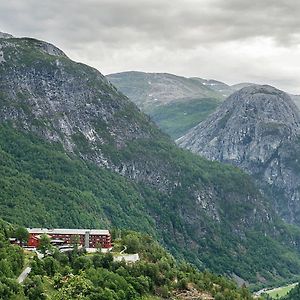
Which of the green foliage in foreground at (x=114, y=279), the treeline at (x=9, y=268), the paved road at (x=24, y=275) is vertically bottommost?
the green foliage in foreground at (x=114, y=279)

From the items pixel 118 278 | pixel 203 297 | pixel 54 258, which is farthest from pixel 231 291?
pixel 54 258

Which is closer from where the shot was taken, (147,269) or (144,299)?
(144,299)

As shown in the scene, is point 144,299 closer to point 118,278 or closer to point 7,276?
point 118,278

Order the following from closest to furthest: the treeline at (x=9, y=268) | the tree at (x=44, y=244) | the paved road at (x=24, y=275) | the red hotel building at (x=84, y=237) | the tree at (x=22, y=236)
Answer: the treeline at (x=9, y=268)
the paved road at (x=24, y=275)
the tree at (x=44, y=244)
the tree at (x=22, y=236)
the red hotel building at (x=84, y=237)

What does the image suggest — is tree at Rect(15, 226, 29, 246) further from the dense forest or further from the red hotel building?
the red hotel building

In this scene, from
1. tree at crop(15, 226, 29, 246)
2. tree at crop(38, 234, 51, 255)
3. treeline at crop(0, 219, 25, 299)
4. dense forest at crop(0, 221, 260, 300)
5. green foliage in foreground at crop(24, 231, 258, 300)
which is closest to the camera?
treeline at crop(0, 219, 25, 299)

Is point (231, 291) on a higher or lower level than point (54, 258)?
lower

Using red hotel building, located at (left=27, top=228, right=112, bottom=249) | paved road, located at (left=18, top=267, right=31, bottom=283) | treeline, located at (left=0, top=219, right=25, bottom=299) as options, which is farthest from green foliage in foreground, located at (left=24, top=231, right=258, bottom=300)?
red hotel building, located at (left=27, top=228, right=112, bottom=249)

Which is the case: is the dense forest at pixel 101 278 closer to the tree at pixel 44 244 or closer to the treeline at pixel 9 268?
the treeline at pixel 9 268

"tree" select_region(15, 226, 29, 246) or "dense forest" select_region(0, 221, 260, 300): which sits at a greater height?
"tree" select_region(15, 226, 29, 246)

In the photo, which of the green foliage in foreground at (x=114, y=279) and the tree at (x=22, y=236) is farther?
the tree at (x=22, y=236)

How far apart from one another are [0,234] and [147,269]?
116 feet

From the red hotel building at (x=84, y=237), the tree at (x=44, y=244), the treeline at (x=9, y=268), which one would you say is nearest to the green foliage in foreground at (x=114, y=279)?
the treeline at (x=9, y=268)

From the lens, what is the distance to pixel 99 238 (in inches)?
7466
